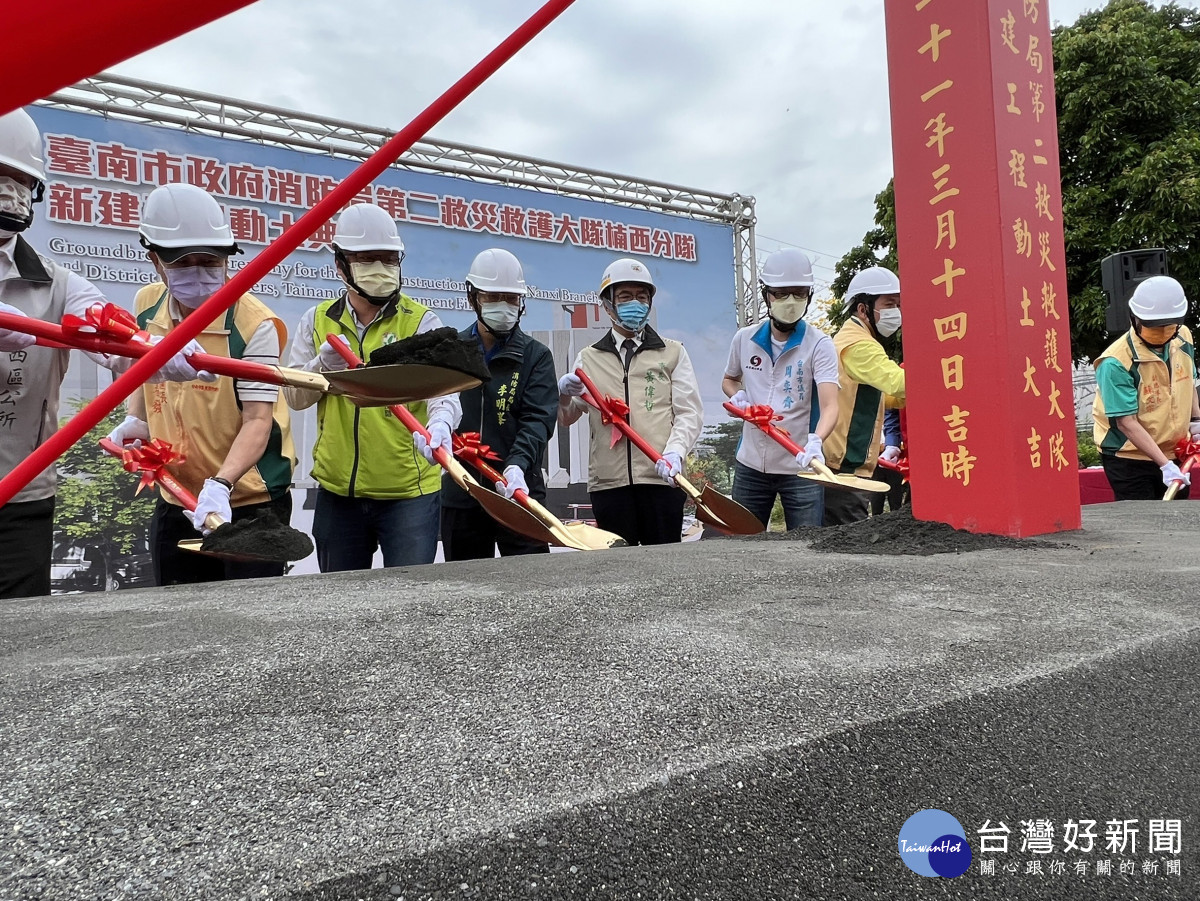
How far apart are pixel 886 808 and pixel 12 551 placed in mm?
2016

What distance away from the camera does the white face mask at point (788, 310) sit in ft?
11.4

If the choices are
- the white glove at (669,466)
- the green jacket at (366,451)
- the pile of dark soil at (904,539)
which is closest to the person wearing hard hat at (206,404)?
the green jacket at (366,451)

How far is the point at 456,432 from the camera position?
2967mm

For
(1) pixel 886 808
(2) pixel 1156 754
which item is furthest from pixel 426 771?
(2) pixel 1156 754

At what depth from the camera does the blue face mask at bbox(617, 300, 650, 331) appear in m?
3.41

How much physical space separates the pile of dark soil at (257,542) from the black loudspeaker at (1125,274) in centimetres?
569

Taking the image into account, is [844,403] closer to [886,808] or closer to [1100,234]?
[886,808]

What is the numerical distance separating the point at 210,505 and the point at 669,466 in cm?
173

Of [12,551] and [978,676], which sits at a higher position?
[12,551]

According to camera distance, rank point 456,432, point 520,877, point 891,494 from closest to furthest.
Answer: point 520,877 → point 456,432 → point 891,494

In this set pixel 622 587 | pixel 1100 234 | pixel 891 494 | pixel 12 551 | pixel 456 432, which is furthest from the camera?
pixel 1100 234

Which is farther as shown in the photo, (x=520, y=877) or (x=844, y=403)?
(x=844, y=403)

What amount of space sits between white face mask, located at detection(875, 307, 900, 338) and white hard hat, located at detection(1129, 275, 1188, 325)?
47.2 inches

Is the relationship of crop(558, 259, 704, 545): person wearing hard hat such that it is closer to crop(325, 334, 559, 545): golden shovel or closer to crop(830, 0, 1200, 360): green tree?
crop(325, 334, 559, 545): golden shovel
